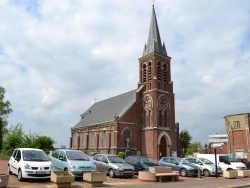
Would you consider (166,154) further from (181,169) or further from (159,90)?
(181,169)

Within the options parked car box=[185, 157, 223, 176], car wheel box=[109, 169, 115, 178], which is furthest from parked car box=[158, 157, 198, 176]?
car wheel box=[109, 169, 115, 178]

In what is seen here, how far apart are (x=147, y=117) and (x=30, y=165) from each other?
32.4 meters

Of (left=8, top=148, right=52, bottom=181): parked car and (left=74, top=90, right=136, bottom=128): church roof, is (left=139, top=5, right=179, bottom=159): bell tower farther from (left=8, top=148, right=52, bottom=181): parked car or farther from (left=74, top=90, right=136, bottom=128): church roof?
(left=8, top=148, right=52, bottom=181): parked car

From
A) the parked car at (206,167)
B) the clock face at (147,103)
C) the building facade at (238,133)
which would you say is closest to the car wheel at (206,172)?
the parked car at (206,167)

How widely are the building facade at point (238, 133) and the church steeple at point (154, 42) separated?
1704 cm

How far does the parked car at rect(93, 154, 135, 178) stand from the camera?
20031 mm

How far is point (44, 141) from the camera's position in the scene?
4066cm

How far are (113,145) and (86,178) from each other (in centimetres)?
2944

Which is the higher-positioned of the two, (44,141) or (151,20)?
(151,20)

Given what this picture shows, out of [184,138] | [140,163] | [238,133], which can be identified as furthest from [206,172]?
[184,138]

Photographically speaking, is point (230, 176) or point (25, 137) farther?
point (25, 137)

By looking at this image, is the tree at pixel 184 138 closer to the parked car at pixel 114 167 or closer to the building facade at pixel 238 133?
the building facade at pixel 238 133

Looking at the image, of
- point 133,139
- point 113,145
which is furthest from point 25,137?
point 133,139

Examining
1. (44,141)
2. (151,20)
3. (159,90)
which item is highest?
(151,20)
